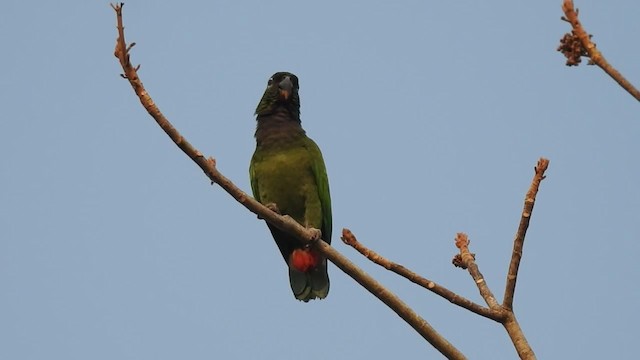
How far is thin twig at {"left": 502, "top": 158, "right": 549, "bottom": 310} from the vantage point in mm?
4457

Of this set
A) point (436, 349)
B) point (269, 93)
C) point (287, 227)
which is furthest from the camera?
point (269, 93)

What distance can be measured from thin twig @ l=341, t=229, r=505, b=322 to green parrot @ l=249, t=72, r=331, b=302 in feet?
9.02

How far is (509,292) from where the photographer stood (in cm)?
476

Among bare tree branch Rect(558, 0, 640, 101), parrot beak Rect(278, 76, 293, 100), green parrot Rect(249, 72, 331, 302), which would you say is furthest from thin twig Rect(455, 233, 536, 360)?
parrot beak Rect(278, 76, 293, 100)

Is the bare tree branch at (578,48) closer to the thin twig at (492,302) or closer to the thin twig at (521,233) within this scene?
the thin twig at (521,233)

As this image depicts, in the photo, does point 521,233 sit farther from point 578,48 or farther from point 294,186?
point 294,186

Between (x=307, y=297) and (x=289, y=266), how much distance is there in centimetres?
36

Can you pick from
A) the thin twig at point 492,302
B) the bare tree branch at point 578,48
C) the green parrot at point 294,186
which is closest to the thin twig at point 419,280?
the thin twig at point 492,302

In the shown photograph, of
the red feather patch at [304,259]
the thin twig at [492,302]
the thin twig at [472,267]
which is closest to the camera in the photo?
the thin twig at [492,302]

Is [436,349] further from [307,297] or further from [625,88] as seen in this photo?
[307,297]

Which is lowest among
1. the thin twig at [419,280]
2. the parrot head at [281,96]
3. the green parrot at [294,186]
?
the thin twig at [419,280]

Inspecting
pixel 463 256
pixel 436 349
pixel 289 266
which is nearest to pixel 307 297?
pixel 289 266

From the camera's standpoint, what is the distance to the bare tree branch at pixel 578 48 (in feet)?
10.1

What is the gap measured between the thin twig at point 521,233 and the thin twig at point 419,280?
4.4 inches
